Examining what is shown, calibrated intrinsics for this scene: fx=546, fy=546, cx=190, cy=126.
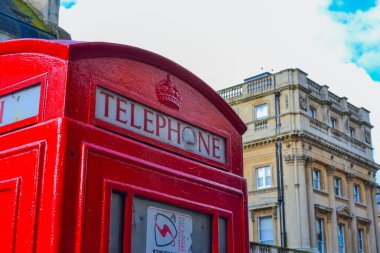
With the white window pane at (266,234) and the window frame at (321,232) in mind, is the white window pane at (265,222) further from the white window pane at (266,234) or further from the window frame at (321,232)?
the window frame at (321,232)

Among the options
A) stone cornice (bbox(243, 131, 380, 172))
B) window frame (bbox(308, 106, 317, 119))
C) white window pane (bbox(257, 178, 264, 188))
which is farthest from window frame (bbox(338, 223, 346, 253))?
window frame (bbox(308, 106, 317, 119))

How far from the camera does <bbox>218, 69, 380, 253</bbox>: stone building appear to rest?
27.6 metres

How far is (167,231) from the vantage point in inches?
115

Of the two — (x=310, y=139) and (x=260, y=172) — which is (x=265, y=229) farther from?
(x=310, y=139)

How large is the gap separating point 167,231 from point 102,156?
0.57 meters

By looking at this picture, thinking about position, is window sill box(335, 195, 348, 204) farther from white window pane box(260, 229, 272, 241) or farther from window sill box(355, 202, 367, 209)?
white window pane box(260, 229, 272, 241)

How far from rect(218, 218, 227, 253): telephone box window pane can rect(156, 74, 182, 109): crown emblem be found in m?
0.79

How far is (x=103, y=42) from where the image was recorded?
2.89 m

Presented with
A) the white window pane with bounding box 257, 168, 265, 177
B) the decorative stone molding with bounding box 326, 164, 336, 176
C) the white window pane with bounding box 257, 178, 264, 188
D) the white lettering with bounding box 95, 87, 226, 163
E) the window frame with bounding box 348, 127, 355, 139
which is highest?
the window frame with bounding box 348, 127, 355, 139

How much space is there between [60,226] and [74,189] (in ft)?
0.62

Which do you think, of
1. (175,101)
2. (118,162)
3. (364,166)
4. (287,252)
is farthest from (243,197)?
(364,166)

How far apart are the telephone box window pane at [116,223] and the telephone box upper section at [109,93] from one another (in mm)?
355

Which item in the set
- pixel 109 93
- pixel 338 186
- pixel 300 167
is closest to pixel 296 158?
pixel 300 167

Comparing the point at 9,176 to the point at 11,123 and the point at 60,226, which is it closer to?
the point at 11,123
